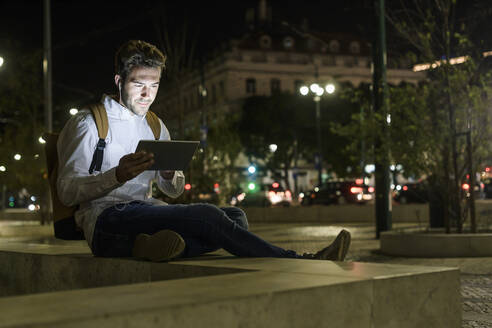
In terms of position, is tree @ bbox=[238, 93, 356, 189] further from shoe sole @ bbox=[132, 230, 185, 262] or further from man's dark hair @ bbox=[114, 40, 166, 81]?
shoe sole @ bbox=[132, 230, 185, 262]

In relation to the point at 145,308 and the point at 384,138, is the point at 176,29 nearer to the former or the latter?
the point at 384,138

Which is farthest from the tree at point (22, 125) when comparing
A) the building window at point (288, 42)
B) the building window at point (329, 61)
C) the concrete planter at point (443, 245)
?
the building window at point (329, 61)

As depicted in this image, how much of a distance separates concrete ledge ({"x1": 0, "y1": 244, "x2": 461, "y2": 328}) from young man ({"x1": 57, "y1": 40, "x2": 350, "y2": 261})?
18 centimetres

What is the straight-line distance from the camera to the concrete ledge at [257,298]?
2.95m

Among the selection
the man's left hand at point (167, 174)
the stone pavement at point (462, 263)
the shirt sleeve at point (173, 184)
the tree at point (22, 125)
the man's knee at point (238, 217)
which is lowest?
the stone pavement at point (462, 263)

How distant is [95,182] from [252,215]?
82.1 feet

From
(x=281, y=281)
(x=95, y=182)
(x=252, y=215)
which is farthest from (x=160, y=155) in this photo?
(x=252, y=215)

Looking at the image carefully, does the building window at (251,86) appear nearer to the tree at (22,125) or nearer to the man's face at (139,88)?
the tree at (22,125)

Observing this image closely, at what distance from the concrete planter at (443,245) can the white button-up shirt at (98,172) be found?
8.29 metres

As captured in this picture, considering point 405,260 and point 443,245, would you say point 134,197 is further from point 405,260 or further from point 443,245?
point 443,245

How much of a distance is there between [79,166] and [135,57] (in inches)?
32.3

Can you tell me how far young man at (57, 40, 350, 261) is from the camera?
16.2 feet

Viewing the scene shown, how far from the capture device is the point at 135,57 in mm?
5539

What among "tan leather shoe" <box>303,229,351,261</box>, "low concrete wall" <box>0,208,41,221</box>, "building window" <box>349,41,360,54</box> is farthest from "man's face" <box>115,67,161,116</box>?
"building window" <box>349,41,360,54</box>
